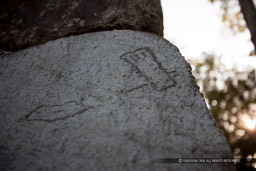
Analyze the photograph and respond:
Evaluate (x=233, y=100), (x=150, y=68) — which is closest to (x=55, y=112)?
(x=150, y=68)

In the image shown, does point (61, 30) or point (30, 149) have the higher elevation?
point (61, 30)

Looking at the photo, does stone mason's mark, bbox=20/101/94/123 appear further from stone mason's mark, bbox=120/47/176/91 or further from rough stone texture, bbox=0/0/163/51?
rough stone texture, bbox=0/0/163/51

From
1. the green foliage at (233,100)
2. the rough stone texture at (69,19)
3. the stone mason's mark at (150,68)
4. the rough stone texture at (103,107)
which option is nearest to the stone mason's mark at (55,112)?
the rough stone texture at (103,107)

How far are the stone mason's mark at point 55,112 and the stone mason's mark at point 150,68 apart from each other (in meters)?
0.28

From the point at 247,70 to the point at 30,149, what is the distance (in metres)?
10.4

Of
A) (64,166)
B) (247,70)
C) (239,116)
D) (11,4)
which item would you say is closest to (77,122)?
(64,166)

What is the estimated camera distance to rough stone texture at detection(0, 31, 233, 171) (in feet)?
2.10

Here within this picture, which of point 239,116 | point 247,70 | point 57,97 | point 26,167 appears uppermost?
point 57,97

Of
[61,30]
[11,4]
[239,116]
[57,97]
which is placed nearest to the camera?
[57,97]

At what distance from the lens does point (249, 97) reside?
9180 mm

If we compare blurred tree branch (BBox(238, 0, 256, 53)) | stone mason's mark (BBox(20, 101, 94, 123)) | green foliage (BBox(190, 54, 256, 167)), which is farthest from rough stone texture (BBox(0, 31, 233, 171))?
green foliage (BBox(190, 54, 256, 167))

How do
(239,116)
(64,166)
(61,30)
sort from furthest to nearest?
(239,116)
(61,30)
(64,166)

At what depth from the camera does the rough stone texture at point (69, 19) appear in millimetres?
974

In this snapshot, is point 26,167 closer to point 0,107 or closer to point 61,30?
point 0,107
